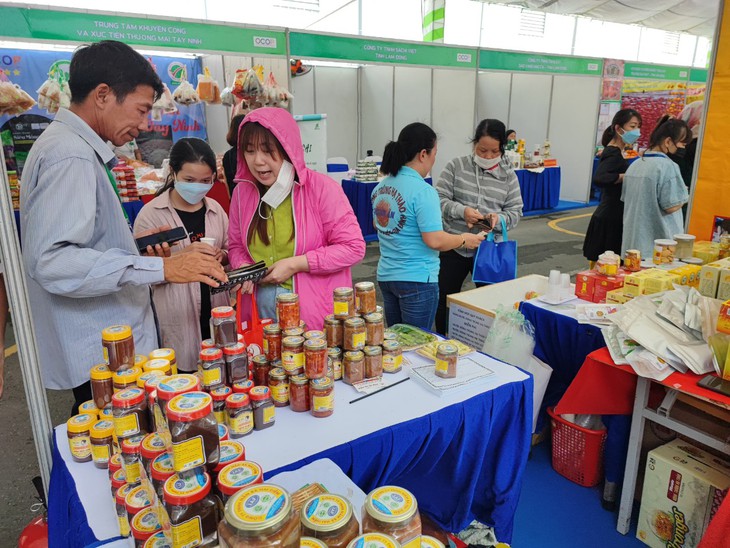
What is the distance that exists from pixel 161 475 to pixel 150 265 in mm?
781

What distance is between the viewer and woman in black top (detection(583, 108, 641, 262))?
4148mm

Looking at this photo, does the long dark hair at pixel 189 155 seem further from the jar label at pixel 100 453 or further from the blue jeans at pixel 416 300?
the jar label at pixel 100 453

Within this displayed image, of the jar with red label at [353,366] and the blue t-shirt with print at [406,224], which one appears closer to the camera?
the jar with red label at [353,366]

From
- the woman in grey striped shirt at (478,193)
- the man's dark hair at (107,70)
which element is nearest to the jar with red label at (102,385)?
the man's dark hair at (107,70)

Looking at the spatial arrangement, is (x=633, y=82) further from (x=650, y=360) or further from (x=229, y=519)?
(x=229, y=519)

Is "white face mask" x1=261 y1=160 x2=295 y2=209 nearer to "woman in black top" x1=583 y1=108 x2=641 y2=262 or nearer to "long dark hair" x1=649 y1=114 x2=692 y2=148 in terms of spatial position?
"long dark hair" x1=649 y1=114 x2=692 y2=148

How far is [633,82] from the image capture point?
12375 millimetres

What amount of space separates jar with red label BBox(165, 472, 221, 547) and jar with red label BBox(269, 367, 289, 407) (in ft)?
2.11

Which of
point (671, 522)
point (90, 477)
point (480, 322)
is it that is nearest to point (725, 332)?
point (671, 522)

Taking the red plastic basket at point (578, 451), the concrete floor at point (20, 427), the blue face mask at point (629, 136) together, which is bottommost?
the concrete floor at point (20, 427)

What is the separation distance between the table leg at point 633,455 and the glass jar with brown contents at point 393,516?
1.66 meters

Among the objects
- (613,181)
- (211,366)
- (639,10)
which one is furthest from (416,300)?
(639,10)

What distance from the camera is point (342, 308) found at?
1.75m

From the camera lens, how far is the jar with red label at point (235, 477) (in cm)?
92
